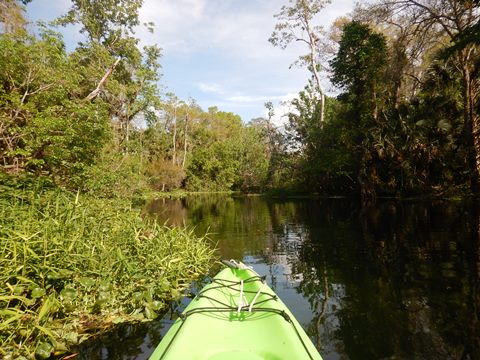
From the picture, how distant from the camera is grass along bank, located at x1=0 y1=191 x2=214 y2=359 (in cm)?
317

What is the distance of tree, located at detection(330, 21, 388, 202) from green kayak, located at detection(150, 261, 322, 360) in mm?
18912

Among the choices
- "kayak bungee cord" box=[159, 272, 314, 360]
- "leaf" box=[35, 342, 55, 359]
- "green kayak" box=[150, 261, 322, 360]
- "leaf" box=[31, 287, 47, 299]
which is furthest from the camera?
"leaf" box=[31, 287, 47, 299]

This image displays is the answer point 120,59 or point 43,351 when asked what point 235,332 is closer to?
point 43,351

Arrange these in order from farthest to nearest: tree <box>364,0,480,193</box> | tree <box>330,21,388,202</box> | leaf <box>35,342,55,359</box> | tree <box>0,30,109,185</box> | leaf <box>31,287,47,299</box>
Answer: tree <box>330,21,388,202</box> → tree <box>364,0,480,193</box> → tree <box>0,30,109,185</box> → leaf <box>31,287,47,299</box> → leaf <box>35,342,55,359</box>

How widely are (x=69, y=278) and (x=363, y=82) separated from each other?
72.6ft

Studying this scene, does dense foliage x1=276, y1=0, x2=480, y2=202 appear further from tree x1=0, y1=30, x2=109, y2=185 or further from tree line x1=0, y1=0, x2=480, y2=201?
tree x1=0, y1=30, x2=109, y2=185

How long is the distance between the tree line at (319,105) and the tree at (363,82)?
0.24 ft

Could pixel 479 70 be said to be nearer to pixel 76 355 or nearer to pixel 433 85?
pixel 433 85

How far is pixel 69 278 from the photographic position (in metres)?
3.85

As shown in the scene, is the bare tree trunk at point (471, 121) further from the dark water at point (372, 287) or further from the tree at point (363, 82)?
the tree at point (363, 82)

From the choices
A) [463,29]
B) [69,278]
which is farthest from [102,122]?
[463,29]

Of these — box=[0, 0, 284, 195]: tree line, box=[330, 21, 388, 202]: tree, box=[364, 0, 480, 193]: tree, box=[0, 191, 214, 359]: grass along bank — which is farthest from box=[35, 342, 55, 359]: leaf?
box=[330, 21, 388, 202]: tree

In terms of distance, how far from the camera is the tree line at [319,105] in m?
8.80

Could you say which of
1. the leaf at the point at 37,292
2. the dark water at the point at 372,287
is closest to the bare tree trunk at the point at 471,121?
the dark water at the point at 372,287
